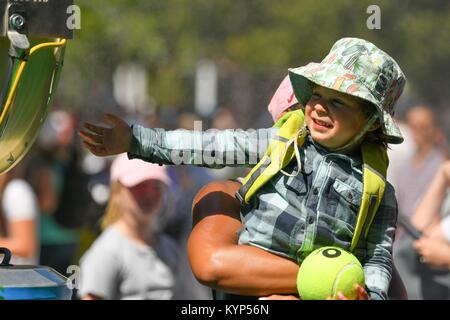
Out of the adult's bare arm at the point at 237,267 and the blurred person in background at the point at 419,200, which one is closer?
the adult's bare arm at the point at 237,267

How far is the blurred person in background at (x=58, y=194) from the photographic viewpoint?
28.1 feet

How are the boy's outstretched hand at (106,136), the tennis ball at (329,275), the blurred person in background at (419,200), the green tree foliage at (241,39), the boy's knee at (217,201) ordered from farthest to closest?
the green tree foliage at (241,39) < the blurred person in background at (419,200) < the boy's knee at (217,201) < the boy's outstretched hand at (106,136) < the tennis ball at (329,275)

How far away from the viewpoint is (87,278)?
5879mm

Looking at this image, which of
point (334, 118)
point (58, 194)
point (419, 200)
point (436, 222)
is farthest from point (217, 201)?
point (58, 194)

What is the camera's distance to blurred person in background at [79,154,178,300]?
5855 mm

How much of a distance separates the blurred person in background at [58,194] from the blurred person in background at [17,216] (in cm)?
96

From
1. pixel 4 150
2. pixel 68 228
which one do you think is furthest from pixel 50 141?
pixel 4 150

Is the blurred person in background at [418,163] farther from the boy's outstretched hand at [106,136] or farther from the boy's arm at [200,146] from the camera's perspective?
the boy's outstretched hand at [106,136]

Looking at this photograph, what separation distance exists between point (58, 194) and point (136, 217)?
10.3ft

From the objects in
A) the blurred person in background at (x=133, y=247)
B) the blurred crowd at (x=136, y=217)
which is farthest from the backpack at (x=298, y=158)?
the blurred person in background at (x=133, y=247)

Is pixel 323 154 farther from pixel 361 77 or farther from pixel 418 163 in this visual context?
pixel 418 163

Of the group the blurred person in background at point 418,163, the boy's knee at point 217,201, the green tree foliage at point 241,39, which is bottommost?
the boy's knee at point 217,201

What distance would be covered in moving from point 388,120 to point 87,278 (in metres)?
3.12

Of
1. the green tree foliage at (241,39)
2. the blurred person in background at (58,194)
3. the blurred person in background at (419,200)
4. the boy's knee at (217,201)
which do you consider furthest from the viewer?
the green tree foliage at (241,39)
